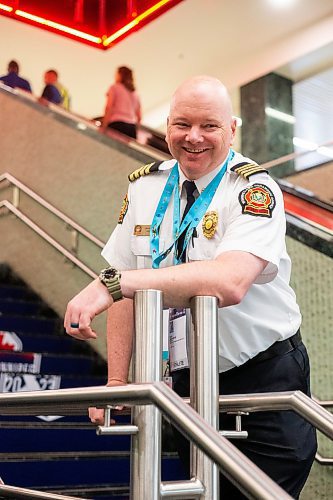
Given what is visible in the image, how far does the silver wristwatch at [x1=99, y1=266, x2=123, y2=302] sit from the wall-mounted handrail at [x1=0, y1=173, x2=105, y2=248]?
10.7 ft

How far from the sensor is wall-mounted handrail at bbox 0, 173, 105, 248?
4.57m

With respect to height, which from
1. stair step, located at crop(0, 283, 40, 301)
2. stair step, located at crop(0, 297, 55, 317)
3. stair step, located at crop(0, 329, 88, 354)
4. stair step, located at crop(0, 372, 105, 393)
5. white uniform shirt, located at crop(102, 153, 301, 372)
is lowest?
white uniform shirt, located at crop(102, 153, 301, 372)

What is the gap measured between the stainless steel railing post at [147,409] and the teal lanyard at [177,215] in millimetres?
447

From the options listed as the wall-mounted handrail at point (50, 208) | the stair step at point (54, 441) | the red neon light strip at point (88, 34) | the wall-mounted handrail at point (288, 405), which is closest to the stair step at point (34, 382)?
the stair step at point (54, 441)

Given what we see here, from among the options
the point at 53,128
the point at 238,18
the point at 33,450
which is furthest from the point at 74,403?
the point at 238,18

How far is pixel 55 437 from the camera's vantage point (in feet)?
10.7

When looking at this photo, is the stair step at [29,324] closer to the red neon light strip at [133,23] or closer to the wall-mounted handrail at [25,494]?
the wall-mounted handrail at [25,494]

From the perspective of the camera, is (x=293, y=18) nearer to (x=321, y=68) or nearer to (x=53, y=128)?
(x=321, y=68)

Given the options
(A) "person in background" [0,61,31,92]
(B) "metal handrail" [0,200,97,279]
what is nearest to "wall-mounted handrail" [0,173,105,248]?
(B) "metal handrail" [0,200,97,279]

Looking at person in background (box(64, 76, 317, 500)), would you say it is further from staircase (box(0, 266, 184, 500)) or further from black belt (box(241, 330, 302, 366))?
staircase (box(0, 266, 184, 500))

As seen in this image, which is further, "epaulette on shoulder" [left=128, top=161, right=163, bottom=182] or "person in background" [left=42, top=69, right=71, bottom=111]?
"person in background" [left=42, top=69, right=71, bottom=111]

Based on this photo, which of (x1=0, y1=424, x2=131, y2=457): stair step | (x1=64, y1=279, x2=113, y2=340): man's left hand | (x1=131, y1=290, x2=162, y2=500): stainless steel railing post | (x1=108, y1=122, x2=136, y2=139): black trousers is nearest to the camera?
(x1=131, y1=290, x2=162, y2=500): stainless steel railing post

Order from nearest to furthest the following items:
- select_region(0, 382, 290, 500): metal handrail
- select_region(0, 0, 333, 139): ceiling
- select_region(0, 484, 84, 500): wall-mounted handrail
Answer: select_region(0, 382, 290, 500): metal handrail
select_region(0, 484, 84, 500): wall-mounted handrail
select_region(0, 0, 333, 139): ceiling

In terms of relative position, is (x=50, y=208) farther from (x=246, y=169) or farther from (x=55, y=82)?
(x=246, y=169)
